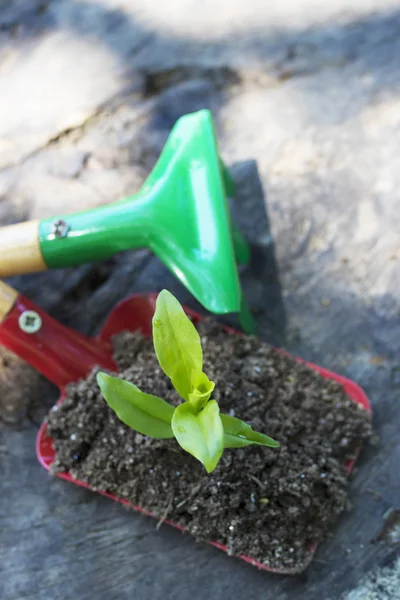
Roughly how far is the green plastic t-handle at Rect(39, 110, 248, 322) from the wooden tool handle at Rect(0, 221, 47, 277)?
0.01 meters

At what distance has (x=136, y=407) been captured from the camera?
0.85m

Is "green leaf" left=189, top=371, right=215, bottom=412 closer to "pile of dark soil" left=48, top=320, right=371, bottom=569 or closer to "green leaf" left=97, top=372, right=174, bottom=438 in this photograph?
"green leaf" left=97, top=372, right=174, bottom=438

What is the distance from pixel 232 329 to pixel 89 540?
0.42 m

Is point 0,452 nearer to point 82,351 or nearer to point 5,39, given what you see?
point 82,351

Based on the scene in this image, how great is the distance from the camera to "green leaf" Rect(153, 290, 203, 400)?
770 millimetres

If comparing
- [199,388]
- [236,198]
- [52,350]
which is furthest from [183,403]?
[236,198]

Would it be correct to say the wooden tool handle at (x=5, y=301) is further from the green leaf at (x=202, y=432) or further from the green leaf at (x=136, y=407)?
the green leaf at (x=202, y=432)

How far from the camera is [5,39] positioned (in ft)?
4.83

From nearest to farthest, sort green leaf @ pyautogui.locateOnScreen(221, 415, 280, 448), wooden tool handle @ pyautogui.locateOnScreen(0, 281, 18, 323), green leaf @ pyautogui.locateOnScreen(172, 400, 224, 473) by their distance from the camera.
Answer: green leaf @ pyautogui.locateOnScreen(172, 400, 224, 473)
green leaf @ pyautogui.locateOnScreen(221, 415, 280, 448)
wooden tool handle @ pyautogui.locateOnScreen(0, 281, 18, 323)

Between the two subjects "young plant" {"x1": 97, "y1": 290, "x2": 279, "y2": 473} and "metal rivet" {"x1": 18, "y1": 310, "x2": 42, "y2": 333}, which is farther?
"metal rivet" {"x1": 18, "y1": 310, "x2": 42, "y2": 333}

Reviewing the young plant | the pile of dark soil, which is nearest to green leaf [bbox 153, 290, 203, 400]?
the young plant

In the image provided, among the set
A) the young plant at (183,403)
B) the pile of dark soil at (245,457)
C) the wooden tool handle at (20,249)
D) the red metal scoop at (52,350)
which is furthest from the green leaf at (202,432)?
the wooden tool handle at (20,249)

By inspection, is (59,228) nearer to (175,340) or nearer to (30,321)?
(30,321)

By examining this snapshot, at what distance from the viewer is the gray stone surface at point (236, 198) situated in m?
0.96
